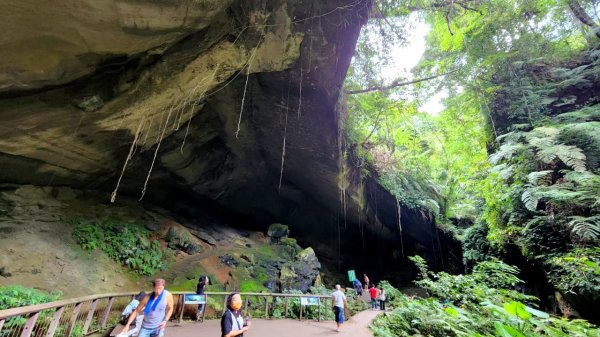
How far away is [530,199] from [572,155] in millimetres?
1679

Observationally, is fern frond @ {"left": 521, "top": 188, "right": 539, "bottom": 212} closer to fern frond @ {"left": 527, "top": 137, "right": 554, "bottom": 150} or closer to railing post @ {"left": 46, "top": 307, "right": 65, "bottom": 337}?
fern frond @ {"left": 527, "top": 137, "right": 554, "bottom": 150}

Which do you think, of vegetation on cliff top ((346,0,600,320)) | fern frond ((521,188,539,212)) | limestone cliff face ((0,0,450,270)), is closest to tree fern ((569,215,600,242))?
vegetation on cliff top ((346,0,600,320))

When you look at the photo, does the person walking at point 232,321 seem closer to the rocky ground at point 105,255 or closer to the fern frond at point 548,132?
the rocky ground at point 105,255

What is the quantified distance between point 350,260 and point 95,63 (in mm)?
19201

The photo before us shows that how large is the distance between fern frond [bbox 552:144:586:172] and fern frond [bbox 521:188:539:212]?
45.9 inches

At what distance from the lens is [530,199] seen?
875 cm

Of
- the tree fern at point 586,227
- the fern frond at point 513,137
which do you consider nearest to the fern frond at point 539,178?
the tree fern at point 586,227

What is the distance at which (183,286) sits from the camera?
10.6 metres

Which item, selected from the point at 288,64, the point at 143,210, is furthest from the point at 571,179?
the point at 143,210

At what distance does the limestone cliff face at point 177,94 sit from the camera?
4.79 meters

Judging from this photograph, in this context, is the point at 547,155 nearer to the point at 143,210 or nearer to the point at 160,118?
the point at 160,118

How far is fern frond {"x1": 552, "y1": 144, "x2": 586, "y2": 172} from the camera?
27.7 feet

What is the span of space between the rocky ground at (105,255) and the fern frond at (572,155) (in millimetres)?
10479

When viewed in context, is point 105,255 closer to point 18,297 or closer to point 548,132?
point 18,297
